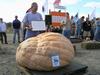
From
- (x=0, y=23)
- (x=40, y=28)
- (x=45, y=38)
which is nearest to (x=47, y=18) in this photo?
(x=0, y=23)

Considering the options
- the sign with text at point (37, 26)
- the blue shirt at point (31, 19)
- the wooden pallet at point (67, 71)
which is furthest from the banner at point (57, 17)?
the wooden pallet at point (67, 71)

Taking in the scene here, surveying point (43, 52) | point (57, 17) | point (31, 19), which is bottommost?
point (43, 52)

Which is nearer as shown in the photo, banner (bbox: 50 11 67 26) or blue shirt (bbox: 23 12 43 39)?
blue shirt (bbox: 23 12 43 39)

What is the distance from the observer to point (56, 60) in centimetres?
679

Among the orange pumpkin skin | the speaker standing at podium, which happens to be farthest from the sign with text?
the orange pumpkin skin

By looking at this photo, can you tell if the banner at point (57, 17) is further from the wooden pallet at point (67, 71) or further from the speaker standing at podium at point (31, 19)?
the wooden pallet at point (67, 71)

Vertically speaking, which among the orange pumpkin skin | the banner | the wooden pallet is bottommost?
the wooden pallet

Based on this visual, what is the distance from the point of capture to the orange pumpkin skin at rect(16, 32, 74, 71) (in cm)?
679

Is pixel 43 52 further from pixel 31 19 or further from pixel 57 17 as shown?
pixel 57 17

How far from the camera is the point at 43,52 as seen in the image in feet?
22.3

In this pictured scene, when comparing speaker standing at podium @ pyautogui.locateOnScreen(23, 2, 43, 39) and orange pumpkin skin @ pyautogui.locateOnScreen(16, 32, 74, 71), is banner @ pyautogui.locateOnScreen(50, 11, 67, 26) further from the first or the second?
orange pumpkin skin @ pyautogui.locateOnScreen(16, 32, 74, 71)

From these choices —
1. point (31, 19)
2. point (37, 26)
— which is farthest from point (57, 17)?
point (37, 26)

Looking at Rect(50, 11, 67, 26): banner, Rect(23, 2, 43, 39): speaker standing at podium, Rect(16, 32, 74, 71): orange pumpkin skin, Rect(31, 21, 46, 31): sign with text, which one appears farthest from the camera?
Rect(50, 11, 67, 26): banner

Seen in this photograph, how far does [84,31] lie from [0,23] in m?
5.95
